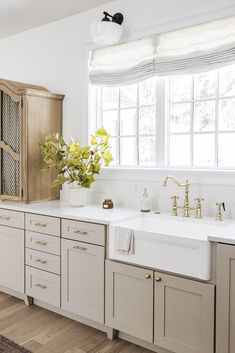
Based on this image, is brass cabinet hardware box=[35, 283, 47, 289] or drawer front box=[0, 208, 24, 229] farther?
drawer front box=[0, 208, 24, 229]

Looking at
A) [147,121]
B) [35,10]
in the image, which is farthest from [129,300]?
[35,10]

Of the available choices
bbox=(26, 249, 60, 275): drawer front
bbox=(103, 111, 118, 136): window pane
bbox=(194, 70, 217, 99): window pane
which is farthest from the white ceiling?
bbox=(26, 249, 60, 275): drawer front

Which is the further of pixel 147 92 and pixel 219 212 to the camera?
pixel 147 92

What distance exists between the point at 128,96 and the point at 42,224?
134cm

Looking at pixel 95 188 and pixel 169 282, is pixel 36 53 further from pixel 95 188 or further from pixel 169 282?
pixel 169 282

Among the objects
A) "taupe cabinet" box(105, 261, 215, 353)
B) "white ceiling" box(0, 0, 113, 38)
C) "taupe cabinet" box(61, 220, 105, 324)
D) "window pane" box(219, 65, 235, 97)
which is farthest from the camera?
"white ceiling" box(0, 0, 113, 38)

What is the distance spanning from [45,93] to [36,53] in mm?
701

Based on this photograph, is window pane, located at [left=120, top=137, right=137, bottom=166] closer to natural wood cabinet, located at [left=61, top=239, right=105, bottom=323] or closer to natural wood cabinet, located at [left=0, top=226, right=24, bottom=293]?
natural wood cabinet, located at [left=61, top=239, right=105, bottom=323]

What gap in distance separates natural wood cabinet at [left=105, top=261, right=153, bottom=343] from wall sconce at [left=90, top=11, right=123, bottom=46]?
177 centimetres

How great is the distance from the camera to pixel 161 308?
2.17 metres

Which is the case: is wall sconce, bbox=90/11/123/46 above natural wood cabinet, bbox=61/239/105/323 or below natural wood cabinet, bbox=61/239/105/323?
above

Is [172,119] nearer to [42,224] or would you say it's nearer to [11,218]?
[42,224]

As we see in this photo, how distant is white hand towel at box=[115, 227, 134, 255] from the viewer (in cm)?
228

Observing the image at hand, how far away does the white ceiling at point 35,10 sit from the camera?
10.2ft
